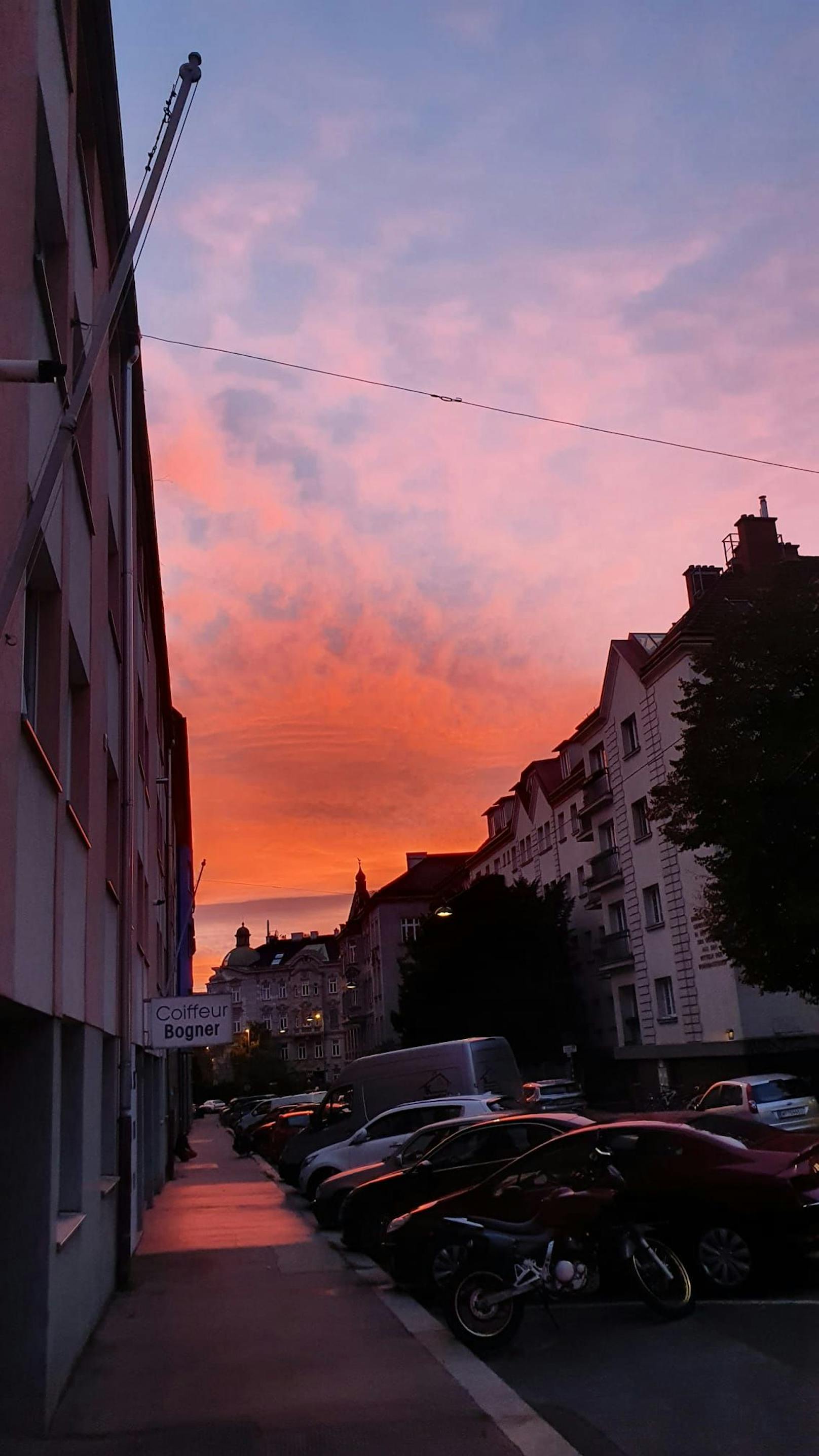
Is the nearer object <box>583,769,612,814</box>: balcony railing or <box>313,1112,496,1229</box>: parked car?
<box>313,1112,496,1229</box>: parked car

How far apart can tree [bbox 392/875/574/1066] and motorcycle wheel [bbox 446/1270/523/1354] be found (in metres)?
39.1

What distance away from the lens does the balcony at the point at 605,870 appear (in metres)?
43.0

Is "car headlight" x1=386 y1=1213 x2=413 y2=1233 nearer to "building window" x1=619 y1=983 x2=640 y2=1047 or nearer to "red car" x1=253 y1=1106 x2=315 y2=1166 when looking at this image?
"red car" x1=253 y1=1106 x2=315 y2=1166

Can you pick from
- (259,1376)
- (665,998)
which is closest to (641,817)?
(665,998)

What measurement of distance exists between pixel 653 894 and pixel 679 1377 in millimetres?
32425

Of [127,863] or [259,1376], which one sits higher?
[127,863]

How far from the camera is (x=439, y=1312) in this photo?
11.4 m

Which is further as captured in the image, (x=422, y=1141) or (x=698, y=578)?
(x=698, y=578)

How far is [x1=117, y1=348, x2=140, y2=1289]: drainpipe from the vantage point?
534 inches

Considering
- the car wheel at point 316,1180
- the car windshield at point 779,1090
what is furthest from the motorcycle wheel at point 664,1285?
the car windshield at point 779,1090

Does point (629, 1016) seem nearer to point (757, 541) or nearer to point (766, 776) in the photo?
point (757, 541)

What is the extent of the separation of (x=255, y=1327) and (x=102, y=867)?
4380 millimetres

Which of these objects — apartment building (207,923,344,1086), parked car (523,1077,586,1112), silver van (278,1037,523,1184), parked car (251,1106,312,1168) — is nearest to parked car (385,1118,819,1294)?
silver van (278,1037,523,1184)

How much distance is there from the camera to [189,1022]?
16.7m
